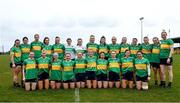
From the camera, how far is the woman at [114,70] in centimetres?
1577

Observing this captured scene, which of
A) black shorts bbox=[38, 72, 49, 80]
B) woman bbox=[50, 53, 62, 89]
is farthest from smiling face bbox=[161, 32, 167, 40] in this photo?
black shorts bbox=[38, 72, 49, 80]

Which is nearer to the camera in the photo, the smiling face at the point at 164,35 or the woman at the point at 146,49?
the smiling face at the point at 164,35

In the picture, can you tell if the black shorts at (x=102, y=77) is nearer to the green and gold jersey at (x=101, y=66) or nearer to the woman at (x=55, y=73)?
the green and gold jersey at (x=101, y=66)

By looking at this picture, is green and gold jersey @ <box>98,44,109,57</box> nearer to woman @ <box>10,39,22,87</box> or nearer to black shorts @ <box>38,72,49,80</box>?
black shorts @ <box>38,72,49,80</box>

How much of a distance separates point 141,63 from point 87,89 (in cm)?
226

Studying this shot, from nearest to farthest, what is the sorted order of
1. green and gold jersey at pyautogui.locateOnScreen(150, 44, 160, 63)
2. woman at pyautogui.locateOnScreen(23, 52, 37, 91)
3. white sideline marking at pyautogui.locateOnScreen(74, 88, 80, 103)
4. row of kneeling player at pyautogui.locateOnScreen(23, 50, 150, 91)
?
white sideline marking at pyautogui.locateOnScreen(74, 88, 80, 103) < woman at pyautogui.locateOnScreen(23, 52, 37, 91) < row of kneeling player at pyautogui.locateOnScreen(23, 50, 150, 91) < green and gold jersey at pyautogui.locateOnScreen(150, 44, 160, 63)

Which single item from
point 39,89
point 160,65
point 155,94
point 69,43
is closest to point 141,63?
point 160,65

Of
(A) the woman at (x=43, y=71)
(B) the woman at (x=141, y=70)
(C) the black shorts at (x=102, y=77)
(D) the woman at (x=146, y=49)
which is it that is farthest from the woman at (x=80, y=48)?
(D) the woman at (x=146, y=49)

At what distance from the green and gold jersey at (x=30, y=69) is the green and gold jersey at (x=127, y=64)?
337 centimetres

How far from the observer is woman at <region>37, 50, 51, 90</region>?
15.5 m

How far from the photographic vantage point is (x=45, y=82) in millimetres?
15547

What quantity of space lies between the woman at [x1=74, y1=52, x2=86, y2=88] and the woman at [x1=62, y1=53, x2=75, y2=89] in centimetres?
18

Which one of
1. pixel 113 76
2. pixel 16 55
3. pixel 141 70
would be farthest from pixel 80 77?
pixel 16 55

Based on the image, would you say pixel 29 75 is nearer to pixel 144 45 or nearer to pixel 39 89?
pixel 39 89
